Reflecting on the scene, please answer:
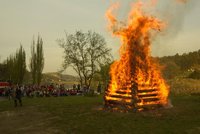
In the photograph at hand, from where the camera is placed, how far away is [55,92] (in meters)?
35.2

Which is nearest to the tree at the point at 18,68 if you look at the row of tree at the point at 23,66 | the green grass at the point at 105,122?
the row of tree at the point at 23,66

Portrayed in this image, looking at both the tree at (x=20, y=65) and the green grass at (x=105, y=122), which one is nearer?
the green grass at (x=105, y=122)

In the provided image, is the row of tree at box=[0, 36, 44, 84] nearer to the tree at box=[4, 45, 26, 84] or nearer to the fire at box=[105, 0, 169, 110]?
the tree at box=[4, 45, 26, 84]

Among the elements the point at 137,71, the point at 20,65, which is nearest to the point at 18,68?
the point at 20,65

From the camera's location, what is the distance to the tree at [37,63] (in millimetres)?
62375

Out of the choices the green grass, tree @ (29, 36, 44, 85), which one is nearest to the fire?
the green grass

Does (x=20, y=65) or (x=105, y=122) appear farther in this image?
(x=20, y=65)

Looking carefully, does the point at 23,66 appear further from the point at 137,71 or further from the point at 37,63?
the point at 137,71

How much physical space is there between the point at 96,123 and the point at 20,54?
59.5 meters

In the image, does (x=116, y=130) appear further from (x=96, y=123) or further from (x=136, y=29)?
(x=136, y=29)

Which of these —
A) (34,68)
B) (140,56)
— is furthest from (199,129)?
(34,68)

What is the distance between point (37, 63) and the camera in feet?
208

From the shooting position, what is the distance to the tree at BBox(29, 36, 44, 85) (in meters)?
62.4

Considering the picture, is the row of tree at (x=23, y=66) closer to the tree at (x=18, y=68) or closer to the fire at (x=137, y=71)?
the tree at (x=18, y=68)
